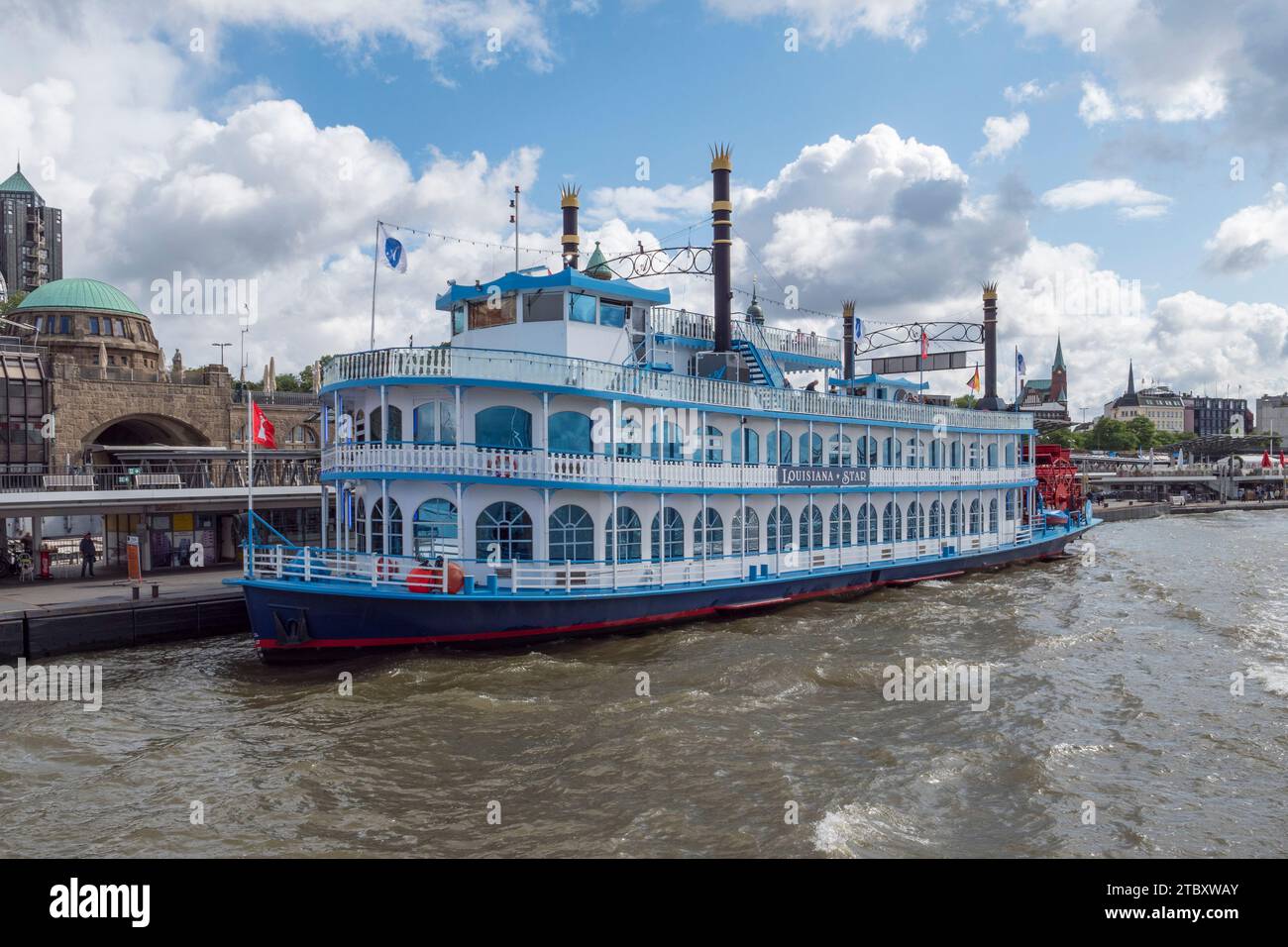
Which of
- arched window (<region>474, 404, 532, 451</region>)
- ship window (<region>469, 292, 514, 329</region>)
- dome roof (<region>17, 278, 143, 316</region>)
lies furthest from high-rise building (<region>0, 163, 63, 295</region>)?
arched window (<region>474, 404, 532, 451</region>)

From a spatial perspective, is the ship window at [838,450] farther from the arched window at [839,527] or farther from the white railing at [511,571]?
the white railing at [511,571]

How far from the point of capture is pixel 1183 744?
14.6m

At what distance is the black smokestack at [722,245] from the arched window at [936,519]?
429 inches

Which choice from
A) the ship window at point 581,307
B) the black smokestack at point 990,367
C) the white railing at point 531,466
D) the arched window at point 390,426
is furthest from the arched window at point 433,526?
the black smokestack at point 990,367

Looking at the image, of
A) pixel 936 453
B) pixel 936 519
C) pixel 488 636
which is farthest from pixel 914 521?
pixel 488 636

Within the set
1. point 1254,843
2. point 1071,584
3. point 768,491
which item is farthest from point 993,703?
point 1071,584

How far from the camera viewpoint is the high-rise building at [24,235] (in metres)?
112

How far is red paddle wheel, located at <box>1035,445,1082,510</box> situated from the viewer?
1799 inches

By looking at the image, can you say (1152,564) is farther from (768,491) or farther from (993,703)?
(993,703)

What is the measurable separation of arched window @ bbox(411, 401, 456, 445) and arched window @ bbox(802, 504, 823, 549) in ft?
37.9

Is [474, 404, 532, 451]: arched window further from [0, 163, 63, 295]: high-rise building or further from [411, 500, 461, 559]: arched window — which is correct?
[0, 163, 63, 295]: high-rise building

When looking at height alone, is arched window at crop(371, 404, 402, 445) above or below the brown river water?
above

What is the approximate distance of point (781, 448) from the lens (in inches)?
1055
